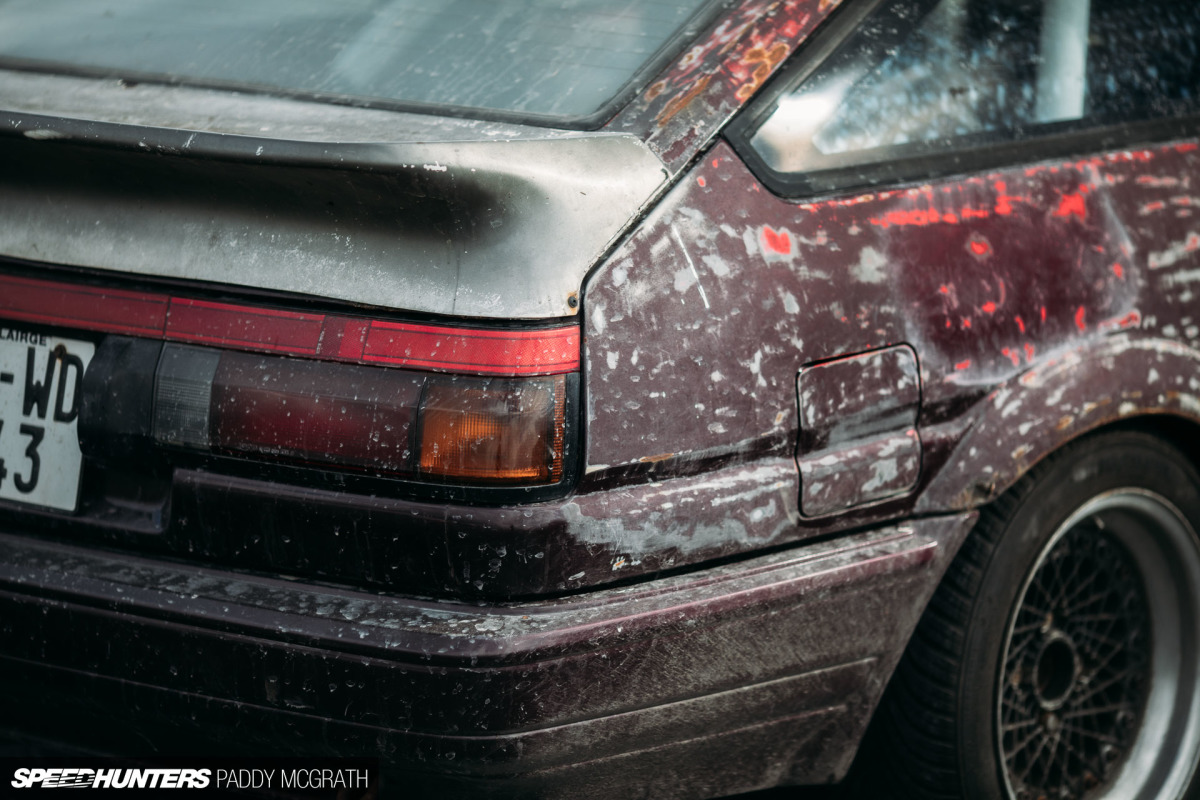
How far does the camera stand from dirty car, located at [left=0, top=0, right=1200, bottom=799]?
5.00 feet

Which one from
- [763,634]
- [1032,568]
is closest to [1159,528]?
[1032,568]

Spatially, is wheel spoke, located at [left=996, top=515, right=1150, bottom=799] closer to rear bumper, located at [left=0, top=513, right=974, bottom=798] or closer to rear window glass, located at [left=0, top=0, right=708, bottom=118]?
rear bumper, located at [left=0, top=513, right=974, bottom=798]

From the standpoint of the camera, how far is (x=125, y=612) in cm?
162

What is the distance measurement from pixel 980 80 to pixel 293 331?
3.96 ft

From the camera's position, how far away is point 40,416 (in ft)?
5.57

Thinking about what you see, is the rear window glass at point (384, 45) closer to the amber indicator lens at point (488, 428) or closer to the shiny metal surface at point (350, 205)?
the shiny metal surface at point (350, 205)

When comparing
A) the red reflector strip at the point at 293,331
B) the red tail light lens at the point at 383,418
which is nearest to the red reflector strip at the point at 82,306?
the red reflector strip at the point at 293,331

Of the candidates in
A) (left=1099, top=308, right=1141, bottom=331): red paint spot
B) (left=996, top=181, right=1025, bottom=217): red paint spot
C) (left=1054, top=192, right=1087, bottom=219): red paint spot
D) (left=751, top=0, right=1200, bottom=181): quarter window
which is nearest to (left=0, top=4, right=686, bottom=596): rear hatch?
(left=751, top=0, right=1200, bottom=181): quarter window

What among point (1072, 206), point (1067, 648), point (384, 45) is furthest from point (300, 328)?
point (1067, 648)

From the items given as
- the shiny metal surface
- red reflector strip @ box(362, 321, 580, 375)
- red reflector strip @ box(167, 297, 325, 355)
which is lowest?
red reflector strip @ box(167, 297, 325, 355)

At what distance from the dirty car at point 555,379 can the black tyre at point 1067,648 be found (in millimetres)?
13

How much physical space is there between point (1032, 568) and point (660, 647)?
782 mm

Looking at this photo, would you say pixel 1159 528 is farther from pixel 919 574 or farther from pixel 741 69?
pixel 741 69

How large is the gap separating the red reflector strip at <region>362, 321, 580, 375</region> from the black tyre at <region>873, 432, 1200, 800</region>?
0.85 m
